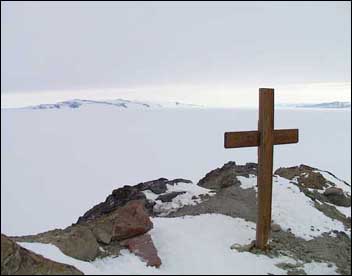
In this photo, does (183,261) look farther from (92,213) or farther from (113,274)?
(92,213)

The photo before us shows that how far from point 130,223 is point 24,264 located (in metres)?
1.45

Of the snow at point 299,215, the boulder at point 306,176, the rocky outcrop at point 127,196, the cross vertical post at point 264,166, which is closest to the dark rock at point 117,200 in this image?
the rocky outcrop at point 127,196

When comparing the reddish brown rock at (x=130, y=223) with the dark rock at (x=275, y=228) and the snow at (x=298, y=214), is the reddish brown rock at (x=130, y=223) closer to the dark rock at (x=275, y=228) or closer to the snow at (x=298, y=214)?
the dark rock at (x=275, y=228)

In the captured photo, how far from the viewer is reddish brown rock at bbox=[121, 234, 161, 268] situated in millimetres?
5035

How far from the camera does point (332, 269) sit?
518 centimetres

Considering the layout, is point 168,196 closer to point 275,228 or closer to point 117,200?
point 117,200

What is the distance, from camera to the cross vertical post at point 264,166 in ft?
18.2

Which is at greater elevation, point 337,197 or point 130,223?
point 130,223

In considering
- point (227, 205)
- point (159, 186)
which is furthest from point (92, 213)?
point (227, 205)

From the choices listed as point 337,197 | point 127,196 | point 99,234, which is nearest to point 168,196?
point 127,196

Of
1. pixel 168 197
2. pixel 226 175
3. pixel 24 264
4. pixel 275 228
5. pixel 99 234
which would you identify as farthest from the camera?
pixel 226 175

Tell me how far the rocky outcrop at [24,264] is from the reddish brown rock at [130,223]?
3.43 ft

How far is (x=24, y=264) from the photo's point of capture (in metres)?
4.52

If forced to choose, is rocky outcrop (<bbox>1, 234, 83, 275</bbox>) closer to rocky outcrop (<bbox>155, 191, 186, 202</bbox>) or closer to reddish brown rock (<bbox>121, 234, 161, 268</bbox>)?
reddish brown rock (<bbox>121, 234, 161, 268</bbox>)
